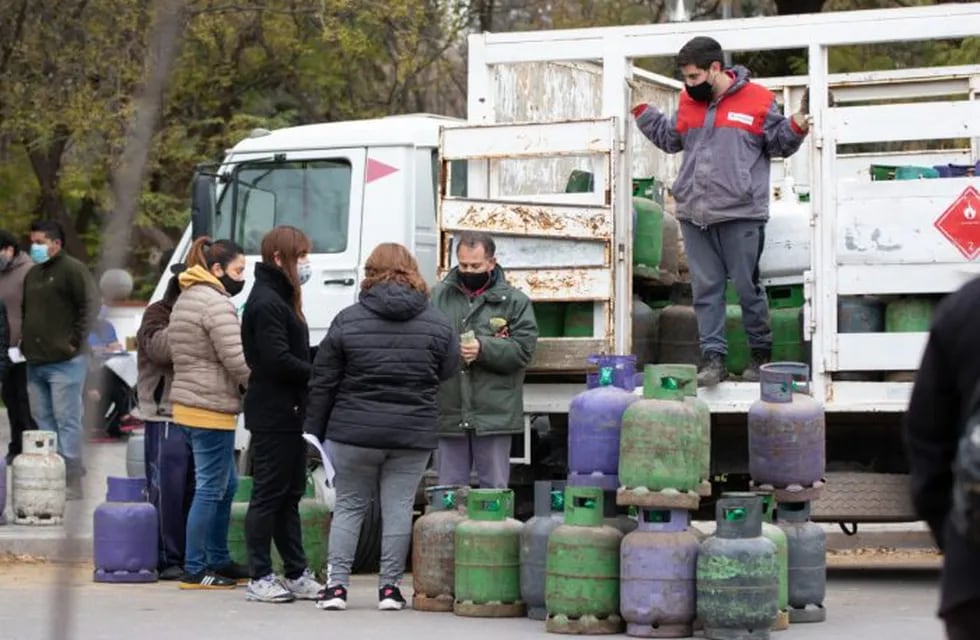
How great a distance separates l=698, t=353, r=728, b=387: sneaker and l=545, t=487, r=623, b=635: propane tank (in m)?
1.42

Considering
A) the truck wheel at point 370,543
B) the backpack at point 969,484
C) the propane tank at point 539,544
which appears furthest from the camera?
the truck wheel at point 370,543

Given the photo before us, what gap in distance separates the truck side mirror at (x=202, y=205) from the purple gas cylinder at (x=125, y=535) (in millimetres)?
1978

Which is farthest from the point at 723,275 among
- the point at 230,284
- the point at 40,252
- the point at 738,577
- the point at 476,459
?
the point at 40,252

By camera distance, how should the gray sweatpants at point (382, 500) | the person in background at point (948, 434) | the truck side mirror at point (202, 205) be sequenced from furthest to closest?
the truck side mirror at point (202, 205) < the gray sweatpants at point (382, 500) < the person in background at point (948, 434)

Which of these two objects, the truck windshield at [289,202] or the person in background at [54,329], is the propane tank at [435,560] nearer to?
the truck windshield at [289,202]

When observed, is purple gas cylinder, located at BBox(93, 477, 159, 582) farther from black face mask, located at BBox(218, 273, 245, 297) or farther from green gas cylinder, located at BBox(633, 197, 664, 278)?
green gas cylinder, located at BBox(633, 197, 664, 278)

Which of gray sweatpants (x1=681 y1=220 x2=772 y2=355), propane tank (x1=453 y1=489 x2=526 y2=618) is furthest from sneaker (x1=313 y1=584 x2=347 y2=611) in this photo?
gray sweatpants (x1=681 y1=220 x2=772 y2=355)

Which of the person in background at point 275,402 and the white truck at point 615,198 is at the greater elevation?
the white truck at point 615,198

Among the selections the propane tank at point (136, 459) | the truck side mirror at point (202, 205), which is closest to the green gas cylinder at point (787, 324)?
the truck side mirror at point (202, 205)

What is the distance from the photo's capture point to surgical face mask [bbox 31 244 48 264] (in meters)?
13.6

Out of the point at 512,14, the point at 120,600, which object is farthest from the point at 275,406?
the point at 512,14

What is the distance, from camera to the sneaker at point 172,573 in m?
11.1

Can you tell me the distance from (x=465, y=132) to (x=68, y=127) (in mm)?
13454

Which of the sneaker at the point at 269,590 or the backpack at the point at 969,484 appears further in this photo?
the sneaker at the point at 269,590
